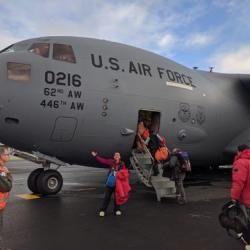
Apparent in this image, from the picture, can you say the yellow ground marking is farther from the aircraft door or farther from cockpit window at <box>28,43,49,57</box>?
cockpit window at <box>28,43,49,57</box>

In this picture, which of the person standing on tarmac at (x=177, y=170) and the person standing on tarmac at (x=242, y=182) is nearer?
the person standing on tarmac at (x=242, y=182)

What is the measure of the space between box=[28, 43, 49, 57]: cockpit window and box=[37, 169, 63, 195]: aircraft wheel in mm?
3398

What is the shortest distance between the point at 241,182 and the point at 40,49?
7.38 meters

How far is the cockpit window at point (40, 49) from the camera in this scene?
1040 cm

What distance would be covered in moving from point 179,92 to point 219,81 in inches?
132

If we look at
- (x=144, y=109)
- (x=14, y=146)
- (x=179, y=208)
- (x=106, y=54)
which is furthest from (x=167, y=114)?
(x=14, y=146)

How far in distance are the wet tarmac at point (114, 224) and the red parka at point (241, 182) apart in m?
1.19

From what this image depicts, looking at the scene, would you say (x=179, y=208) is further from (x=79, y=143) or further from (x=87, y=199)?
(x=79, y=143)

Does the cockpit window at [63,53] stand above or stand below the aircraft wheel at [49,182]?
above

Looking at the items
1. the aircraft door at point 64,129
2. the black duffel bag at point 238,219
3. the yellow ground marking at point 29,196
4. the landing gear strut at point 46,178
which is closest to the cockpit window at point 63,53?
the aircraft door at point 64,129

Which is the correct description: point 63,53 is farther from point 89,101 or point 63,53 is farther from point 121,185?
point 121,185

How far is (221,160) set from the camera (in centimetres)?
1549

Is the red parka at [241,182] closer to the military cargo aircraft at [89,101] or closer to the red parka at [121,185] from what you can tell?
the red parka at [121,185]

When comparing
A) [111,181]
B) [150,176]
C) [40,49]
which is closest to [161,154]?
[150,176]
